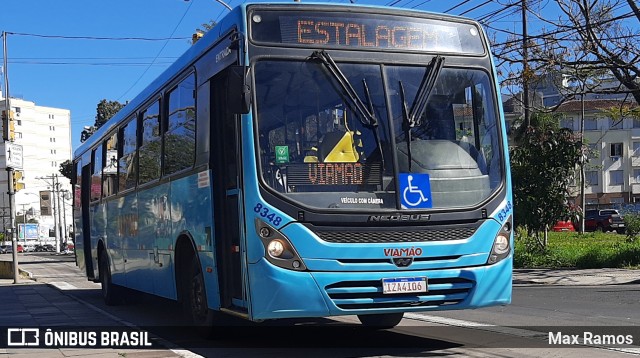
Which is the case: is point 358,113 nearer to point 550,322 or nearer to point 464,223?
point 464,223

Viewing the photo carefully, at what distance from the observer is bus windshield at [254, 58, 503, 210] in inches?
285

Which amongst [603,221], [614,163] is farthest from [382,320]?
[614,163]

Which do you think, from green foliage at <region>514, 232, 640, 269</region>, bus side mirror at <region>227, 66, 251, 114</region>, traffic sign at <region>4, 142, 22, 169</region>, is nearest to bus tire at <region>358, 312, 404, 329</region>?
bus side mirror at <region>227, 66, 251, 114</region>

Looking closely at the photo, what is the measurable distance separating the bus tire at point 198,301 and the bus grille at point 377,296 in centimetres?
212

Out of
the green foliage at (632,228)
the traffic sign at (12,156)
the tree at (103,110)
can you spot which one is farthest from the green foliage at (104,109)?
the green foliage at (632,228)

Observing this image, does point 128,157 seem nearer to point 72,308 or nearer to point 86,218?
point 72,308

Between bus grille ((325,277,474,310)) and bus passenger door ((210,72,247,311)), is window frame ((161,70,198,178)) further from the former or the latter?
bus grille ((325,277,474,310))

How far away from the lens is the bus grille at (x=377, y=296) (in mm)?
7133

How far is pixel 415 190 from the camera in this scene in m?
7.36

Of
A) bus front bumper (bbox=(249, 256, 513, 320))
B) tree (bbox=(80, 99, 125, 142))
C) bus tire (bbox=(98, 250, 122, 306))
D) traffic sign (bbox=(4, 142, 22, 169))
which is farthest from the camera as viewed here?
tree (bbox=(80, 99, 125, 142))

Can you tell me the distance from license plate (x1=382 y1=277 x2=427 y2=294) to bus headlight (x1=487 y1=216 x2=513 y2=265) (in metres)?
0.81

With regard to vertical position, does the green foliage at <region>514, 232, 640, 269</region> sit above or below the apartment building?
below

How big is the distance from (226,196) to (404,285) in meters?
2.12

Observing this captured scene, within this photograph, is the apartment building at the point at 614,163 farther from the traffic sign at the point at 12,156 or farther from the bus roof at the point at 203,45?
the bus roof at the point at 203,45
